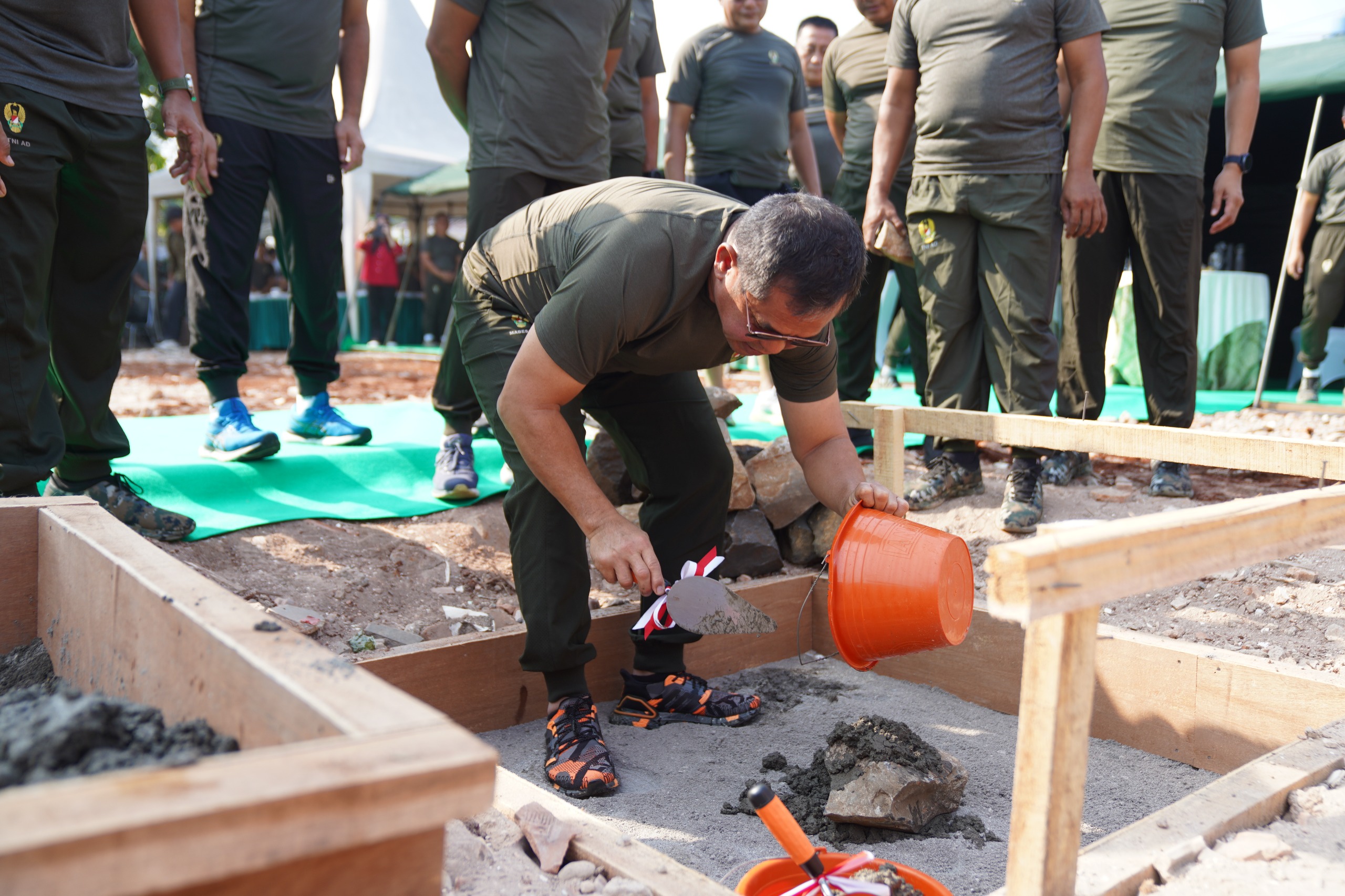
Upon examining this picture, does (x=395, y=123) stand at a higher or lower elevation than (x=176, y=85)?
higher

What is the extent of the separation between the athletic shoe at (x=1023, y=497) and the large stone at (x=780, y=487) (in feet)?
2.23

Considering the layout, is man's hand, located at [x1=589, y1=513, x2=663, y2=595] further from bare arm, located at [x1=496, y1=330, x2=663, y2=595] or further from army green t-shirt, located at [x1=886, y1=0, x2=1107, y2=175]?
army green t-shirt, located at [x1=886, y1=0, x2=1107, y2=175]

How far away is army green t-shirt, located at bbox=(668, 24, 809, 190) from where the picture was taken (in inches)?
188

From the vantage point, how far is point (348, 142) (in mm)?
3602

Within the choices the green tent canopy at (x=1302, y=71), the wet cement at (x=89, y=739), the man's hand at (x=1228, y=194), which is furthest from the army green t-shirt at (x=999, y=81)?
the green tent canopy at (x=1302, y=71)

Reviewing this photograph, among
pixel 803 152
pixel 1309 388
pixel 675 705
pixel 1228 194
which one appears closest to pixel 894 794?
pixel 675 705

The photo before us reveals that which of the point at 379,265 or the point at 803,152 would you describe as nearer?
the point at 803,152

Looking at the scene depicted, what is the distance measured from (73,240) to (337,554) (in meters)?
1.17

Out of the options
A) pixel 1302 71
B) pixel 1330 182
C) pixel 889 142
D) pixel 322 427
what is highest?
pixel 1302 71

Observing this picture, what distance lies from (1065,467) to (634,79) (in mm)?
2513

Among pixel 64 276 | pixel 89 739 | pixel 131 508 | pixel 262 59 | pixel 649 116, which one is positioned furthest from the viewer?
pixel 649 116

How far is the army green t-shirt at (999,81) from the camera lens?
10.9ft

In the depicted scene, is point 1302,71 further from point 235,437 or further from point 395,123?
point 395,123

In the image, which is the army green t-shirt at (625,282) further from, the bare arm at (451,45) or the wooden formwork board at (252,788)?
the bare arm at (451,45)
